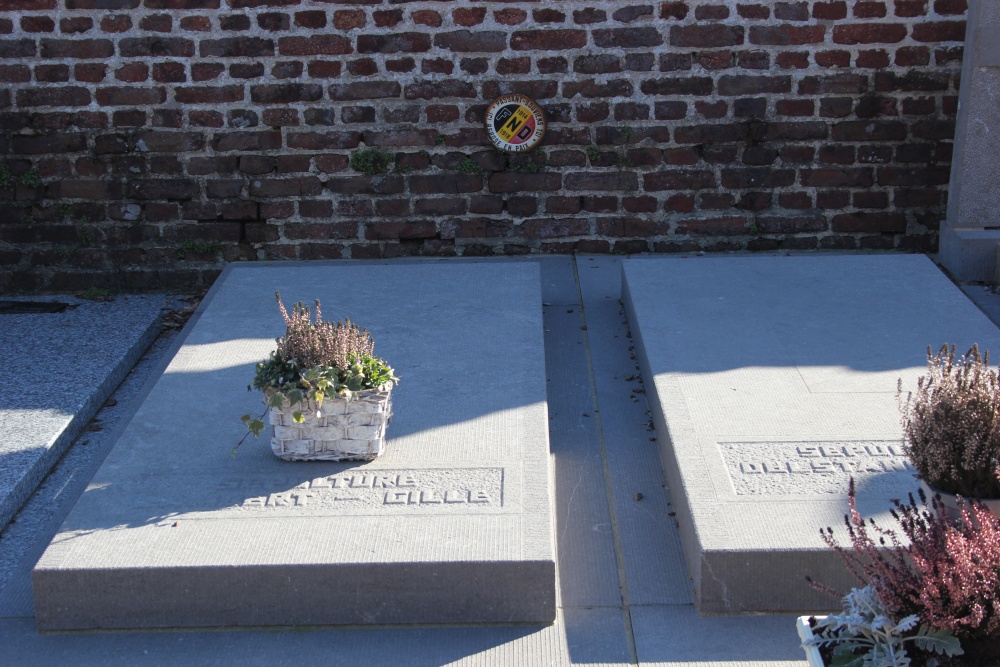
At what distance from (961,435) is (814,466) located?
0.73 metres

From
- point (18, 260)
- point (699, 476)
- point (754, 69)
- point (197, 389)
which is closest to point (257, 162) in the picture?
point (18, 260)

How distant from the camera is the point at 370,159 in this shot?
6.06m

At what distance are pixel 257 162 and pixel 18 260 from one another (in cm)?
146

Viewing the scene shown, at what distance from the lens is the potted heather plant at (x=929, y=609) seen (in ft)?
7.77

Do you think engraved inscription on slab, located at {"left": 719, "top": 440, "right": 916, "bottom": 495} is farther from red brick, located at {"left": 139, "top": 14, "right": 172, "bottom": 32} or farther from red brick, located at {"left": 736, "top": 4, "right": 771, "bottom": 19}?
red brick, located at {"left": 139, "top": 14, "right": 172, "bottom": 32}

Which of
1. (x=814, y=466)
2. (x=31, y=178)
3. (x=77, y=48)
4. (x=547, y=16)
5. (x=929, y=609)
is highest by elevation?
(x=547, y=16)

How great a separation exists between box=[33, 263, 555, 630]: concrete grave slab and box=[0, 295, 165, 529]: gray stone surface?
1.29 feet

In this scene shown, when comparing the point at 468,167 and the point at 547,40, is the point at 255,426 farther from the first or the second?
the point at 547,40

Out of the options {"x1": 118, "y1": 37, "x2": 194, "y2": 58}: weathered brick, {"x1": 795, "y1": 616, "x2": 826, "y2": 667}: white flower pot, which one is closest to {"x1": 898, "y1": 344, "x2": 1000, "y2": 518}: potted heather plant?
{"x1": 795, "y1": 616, "x2": 826, "y2": 667}: white flower pot

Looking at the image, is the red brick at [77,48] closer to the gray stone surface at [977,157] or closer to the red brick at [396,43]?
the red brick at [396,43]

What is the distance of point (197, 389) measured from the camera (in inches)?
171

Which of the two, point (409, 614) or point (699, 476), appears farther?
point (699, 476)

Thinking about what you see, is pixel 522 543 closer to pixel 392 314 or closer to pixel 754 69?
pixel 392 314

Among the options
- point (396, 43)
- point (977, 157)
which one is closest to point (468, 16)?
point (396, 43)
